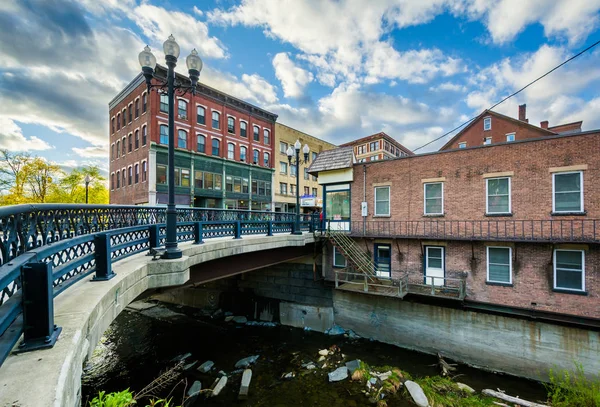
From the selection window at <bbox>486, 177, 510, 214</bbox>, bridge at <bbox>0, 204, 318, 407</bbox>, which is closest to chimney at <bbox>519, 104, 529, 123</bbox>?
window at <bbox>486, 177, 510, 214</bbox>

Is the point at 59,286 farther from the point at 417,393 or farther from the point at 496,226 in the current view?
the point at 496,226

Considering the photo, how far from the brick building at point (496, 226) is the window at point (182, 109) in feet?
68.0

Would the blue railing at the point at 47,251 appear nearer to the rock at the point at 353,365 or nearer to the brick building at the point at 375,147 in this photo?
the rock at the point at 353,365

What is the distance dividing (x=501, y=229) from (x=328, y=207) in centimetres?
922

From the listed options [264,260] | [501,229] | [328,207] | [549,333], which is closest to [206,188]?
[328,207]

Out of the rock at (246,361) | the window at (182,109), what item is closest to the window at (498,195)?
the rock at (246,361)

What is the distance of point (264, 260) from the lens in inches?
505

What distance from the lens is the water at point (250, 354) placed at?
951 centimetres

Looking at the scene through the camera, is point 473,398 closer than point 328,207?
Yes

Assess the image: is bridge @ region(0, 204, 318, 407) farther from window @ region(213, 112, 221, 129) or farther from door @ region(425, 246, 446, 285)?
window @ region(213, 112, 221, 129)

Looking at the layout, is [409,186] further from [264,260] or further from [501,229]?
[264,260]

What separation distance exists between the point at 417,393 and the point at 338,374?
2.88 m

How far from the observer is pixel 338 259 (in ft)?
52.9

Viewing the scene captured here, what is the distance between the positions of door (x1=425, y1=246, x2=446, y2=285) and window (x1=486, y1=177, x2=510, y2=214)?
9.63ft
